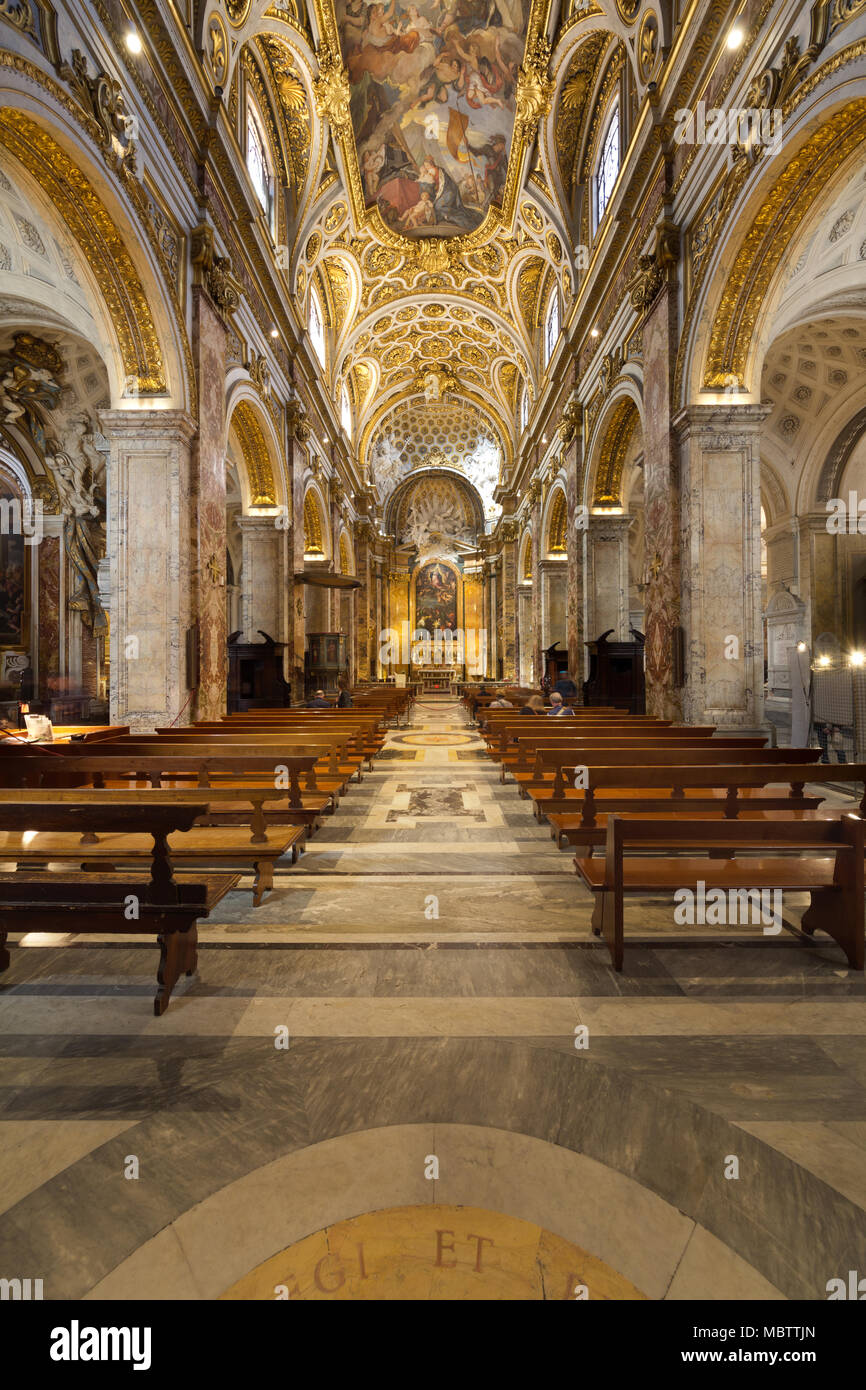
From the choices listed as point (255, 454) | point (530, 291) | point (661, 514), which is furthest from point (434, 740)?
point (530, 291)

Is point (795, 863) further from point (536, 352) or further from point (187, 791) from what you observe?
point (536, 352)

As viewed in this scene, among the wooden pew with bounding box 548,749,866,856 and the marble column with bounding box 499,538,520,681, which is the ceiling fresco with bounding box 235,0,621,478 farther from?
the wooden pew with bounding box 548,749,866,856

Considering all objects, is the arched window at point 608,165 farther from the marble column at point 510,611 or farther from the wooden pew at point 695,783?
the marble column at point 510,611

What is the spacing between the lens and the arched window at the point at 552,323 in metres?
18.1

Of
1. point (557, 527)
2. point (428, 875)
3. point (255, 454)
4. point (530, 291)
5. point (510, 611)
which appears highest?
point (530, 291)

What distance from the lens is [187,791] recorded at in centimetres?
371

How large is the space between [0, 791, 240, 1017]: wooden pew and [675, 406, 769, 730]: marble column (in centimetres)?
698

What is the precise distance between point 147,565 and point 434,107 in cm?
1405

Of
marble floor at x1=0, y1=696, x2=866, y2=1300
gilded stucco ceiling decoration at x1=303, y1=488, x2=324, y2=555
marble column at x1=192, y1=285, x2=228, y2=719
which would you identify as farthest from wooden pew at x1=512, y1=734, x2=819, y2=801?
gilded stucco ceiling decoration at x1=303, y1=488, x2=324, y2=555

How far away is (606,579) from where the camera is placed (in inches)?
542

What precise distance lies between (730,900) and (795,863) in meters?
0.49

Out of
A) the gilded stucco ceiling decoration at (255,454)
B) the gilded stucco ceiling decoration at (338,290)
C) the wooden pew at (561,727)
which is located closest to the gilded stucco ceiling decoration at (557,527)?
the gilded stucco ceiling decoration at (255,454)

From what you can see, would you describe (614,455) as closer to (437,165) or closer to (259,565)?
(259,565)
